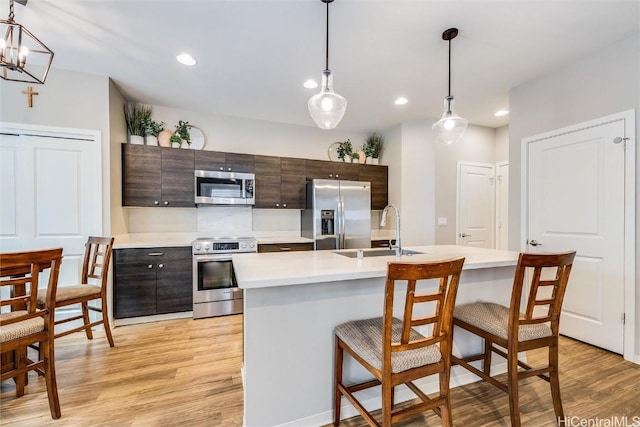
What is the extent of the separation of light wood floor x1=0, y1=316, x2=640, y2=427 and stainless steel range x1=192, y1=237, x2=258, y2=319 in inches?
28.1

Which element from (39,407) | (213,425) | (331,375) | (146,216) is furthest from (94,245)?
(331,375)

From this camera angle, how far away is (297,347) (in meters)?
1.65

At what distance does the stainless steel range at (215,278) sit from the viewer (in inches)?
134

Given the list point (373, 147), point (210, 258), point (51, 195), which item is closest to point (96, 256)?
point (51, 195)

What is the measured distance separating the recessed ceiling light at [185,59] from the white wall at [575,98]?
354cm

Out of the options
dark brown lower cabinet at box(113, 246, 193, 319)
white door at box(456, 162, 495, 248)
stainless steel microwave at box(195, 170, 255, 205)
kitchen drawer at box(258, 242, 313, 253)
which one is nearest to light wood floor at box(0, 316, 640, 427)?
dark brown lower cabinet at box(113, 246, 193, 319)

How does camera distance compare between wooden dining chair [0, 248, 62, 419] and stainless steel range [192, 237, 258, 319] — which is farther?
stainless steel range [192, 237, 258, 319]

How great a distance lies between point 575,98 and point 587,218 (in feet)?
3.83

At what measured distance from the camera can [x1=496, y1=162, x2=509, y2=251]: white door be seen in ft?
15.6

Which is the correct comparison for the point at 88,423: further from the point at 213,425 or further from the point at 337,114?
the point at 337,114

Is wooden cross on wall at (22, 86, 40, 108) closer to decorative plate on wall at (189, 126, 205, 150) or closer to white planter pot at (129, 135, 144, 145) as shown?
white planter pot at (129, 135, 144, 145)

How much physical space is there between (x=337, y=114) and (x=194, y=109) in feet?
9.23

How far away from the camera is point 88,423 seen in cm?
168

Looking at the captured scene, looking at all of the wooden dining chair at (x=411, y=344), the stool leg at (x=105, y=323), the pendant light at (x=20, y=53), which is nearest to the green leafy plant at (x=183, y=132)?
the pendant light at (x=20, y=53)
